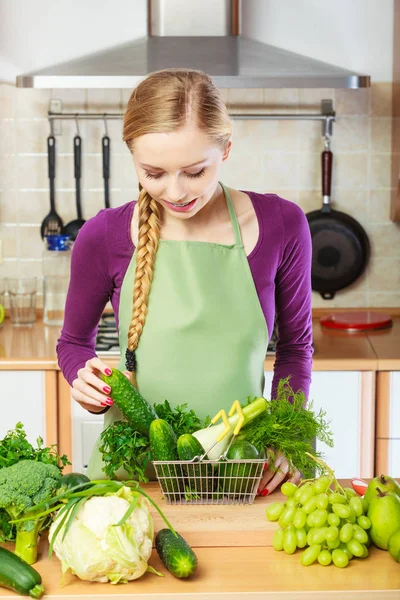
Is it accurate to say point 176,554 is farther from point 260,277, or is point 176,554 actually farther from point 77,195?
point 77,195

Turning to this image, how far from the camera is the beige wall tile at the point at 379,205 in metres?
3.12

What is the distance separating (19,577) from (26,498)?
0.36ft

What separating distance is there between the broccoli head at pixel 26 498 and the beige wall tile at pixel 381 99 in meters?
2.22

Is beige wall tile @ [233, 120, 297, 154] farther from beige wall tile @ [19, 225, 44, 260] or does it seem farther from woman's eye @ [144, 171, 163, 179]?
woman's eye @ [144, 171, 163, 179]

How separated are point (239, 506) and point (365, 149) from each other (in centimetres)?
200

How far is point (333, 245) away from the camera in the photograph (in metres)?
3.09

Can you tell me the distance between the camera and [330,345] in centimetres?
273

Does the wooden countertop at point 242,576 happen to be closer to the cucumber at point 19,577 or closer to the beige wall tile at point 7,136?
the cucumber at point 19,577

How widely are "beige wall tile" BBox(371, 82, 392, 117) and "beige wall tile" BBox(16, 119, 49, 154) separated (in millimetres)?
1160

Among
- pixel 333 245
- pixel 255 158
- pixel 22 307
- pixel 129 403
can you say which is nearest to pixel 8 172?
pixel 22 307

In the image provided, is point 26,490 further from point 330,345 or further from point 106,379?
point 330,345

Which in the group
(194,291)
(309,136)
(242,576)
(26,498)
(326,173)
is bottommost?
(242,576)

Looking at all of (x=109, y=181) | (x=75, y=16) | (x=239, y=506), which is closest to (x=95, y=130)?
(x=109, y=181)

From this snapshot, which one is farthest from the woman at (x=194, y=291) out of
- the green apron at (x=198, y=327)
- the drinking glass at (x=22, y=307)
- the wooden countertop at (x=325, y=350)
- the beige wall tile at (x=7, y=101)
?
the beige wall tile at (x=7, y=101)
